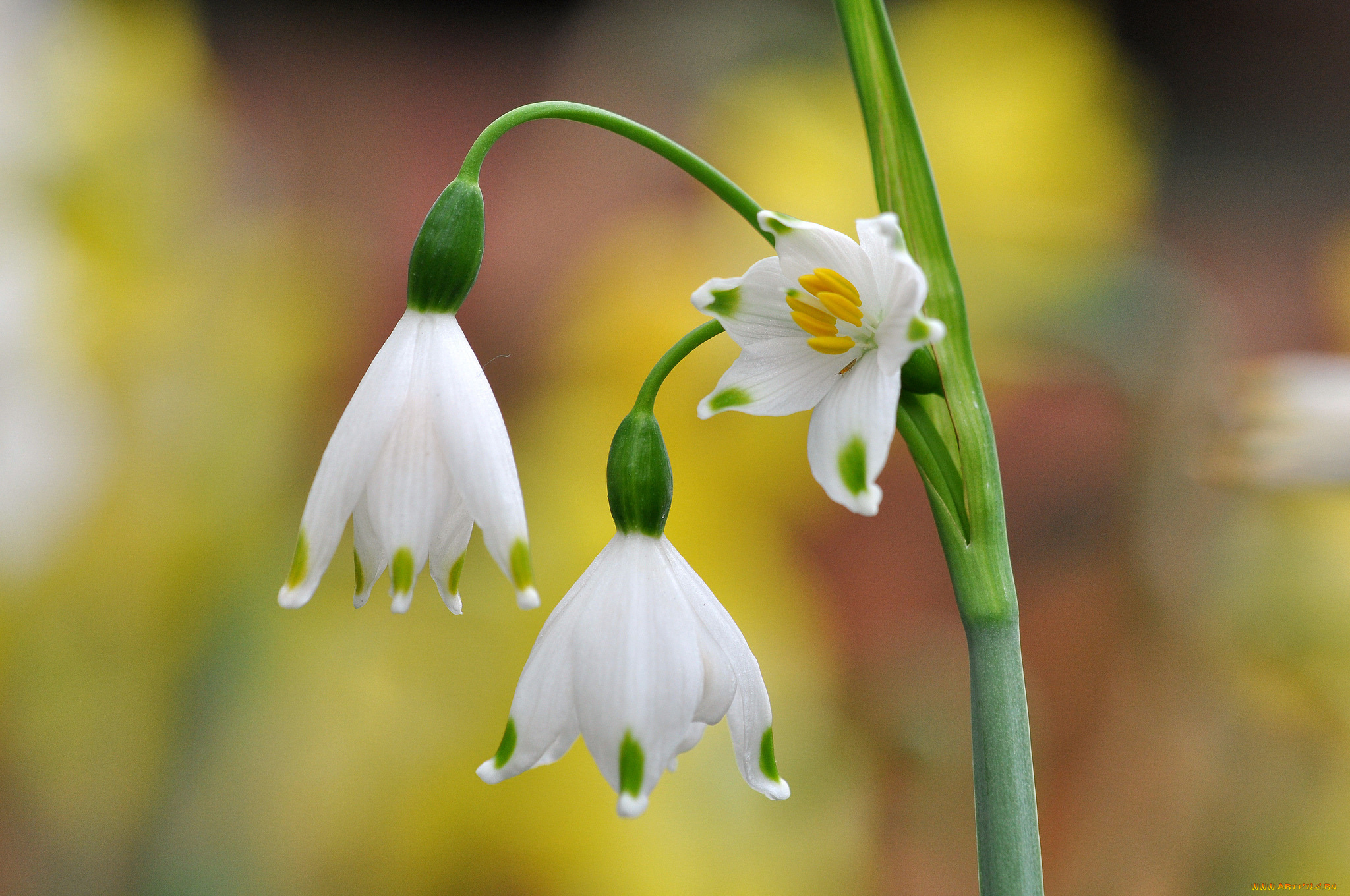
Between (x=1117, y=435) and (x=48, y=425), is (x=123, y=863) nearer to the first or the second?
(x=48, y=425)

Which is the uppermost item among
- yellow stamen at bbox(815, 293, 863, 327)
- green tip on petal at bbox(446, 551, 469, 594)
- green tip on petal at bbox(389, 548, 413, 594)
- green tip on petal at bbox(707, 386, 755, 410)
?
yellow stamen at bbox(815, 293, 863, 327)

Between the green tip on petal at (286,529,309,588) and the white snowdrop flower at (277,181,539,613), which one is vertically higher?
the white snowdrop flower at (277,181,539,613)

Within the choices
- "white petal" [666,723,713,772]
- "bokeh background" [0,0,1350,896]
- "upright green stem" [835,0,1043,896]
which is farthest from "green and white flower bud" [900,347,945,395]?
"bokeh background" [0,0,1350,896]

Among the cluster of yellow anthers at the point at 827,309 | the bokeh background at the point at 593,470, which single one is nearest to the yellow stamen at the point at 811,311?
the cluster of yellow anthers at the point at 827,309

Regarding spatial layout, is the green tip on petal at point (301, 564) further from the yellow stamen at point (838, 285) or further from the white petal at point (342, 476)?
the yellow stamen at point (838, 285)

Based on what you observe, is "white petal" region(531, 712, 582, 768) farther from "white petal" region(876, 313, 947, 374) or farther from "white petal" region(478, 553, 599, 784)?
"white petal" region(876, 313, 947, 374)
